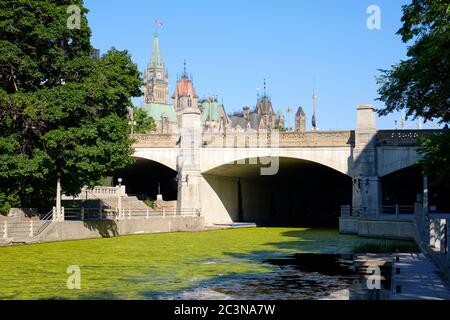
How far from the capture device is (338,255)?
100ft

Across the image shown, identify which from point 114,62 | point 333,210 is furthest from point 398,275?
point 333,210

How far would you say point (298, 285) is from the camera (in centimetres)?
1991

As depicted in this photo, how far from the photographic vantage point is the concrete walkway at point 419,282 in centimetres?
1595

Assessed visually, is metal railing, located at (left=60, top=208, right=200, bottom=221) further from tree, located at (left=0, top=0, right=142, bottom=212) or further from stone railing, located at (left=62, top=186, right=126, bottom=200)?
tree, located at (left=0, top=0, right=142, bottom=212)

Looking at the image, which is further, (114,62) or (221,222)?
(221,222)

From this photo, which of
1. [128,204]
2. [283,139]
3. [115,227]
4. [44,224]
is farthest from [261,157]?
[44,224]

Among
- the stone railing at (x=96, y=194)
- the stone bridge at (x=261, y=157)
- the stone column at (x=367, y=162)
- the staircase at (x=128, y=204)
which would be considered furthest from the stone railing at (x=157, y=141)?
the stone column at (x=367, y=162)

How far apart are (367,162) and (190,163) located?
1477 cm

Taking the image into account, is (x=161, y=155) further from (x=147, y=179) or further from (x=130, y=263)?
(x=130, y=263)

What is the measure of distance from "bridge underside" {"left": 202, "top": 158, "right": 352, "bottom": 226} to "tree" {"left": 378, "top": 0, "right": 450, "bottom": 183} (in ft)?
91.9

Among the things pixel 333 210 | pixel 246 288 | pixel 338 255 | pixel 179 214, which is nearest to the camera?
pixel 246 288

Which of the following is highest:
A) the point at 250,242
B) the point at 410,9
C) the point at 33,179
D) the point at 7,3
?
the point at 7,3

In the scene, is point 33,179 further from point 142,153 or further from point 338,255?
point 142,153
